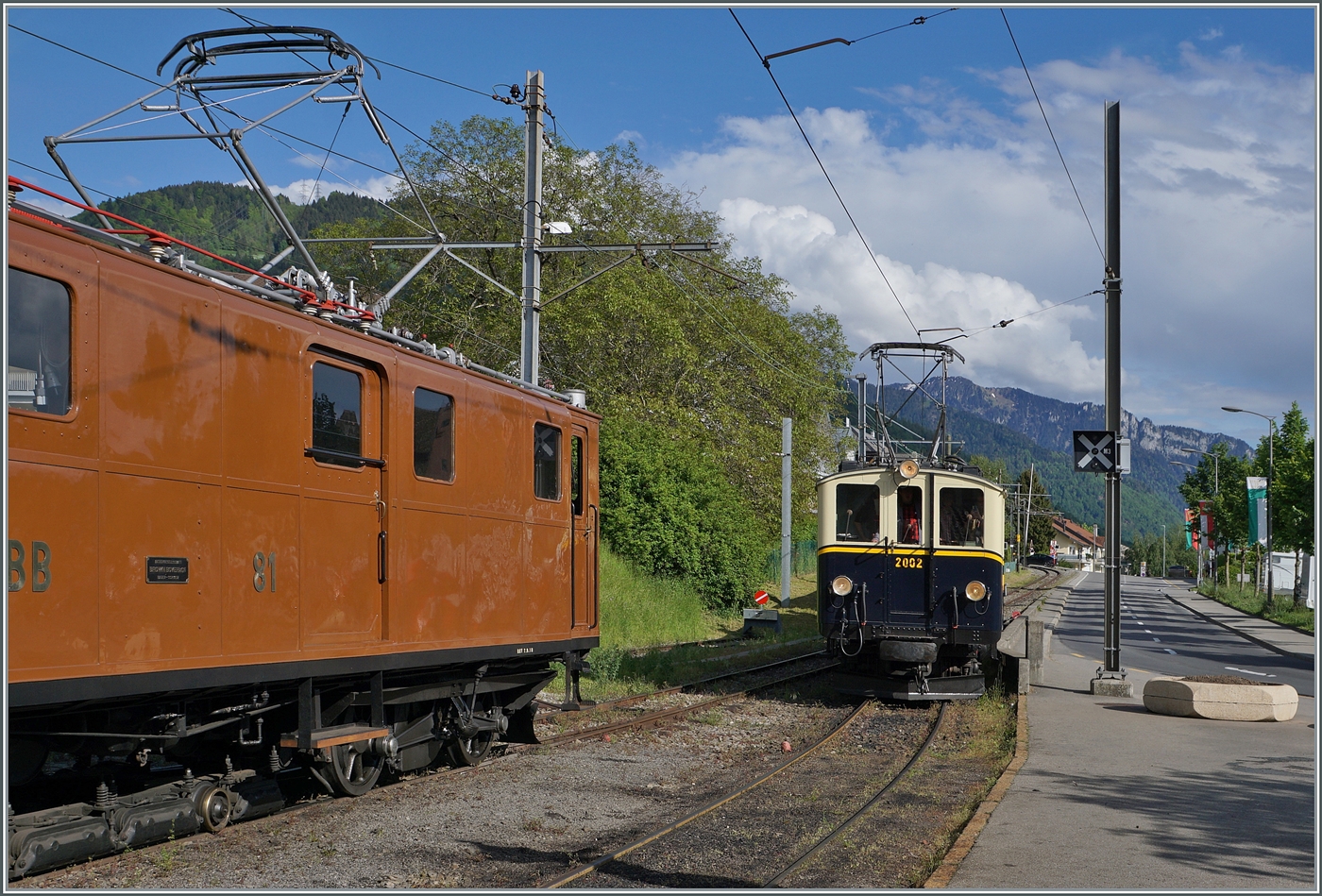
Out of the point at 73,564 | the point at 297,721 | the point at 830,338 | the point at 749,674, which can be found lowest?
the point at 749,674

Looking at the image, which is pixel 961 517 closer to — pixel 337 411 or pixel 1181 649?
pixel 337 411

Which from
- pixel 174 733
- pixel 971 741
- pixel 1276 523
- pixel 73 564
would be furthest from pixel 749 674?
pixel 1276 523

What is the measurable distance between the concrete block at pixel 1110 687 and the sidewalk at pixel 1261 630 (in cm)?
775

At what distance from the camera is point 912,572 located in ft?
49.8

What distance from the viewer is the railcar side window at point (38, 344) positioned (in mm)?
5426

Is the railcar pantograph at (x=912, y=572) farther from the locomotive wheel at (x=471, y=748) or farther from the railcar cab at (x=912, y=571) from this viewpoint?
the locomotive wheel at (x=471, y=748)

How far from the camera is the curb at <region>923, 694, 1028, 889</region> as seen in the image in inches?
256

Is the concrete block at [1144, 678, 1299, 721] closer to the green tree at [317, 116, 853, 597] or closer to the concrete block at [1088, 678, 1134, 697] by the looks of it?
the concrete block at [1088, 678, 1134, 697]

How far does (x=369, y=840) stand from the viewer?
7.36 m

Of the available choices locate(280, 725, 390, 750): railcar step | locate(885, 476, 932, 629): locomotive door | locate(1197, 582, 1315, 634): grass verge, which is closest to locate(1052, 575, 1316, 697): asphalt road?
locate(1197, 582, 1315, 634): grass verge

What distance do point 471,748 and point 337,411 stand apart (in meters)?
4.15

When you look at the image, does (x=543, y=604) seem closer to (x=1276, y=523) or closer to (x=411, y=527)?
(x=411, y=527)

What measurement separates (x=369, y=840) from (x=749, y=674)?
11671 mm

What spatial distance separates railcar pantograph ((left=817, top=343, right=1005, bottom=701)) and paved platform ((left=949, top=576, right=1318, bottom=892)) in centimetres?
169
